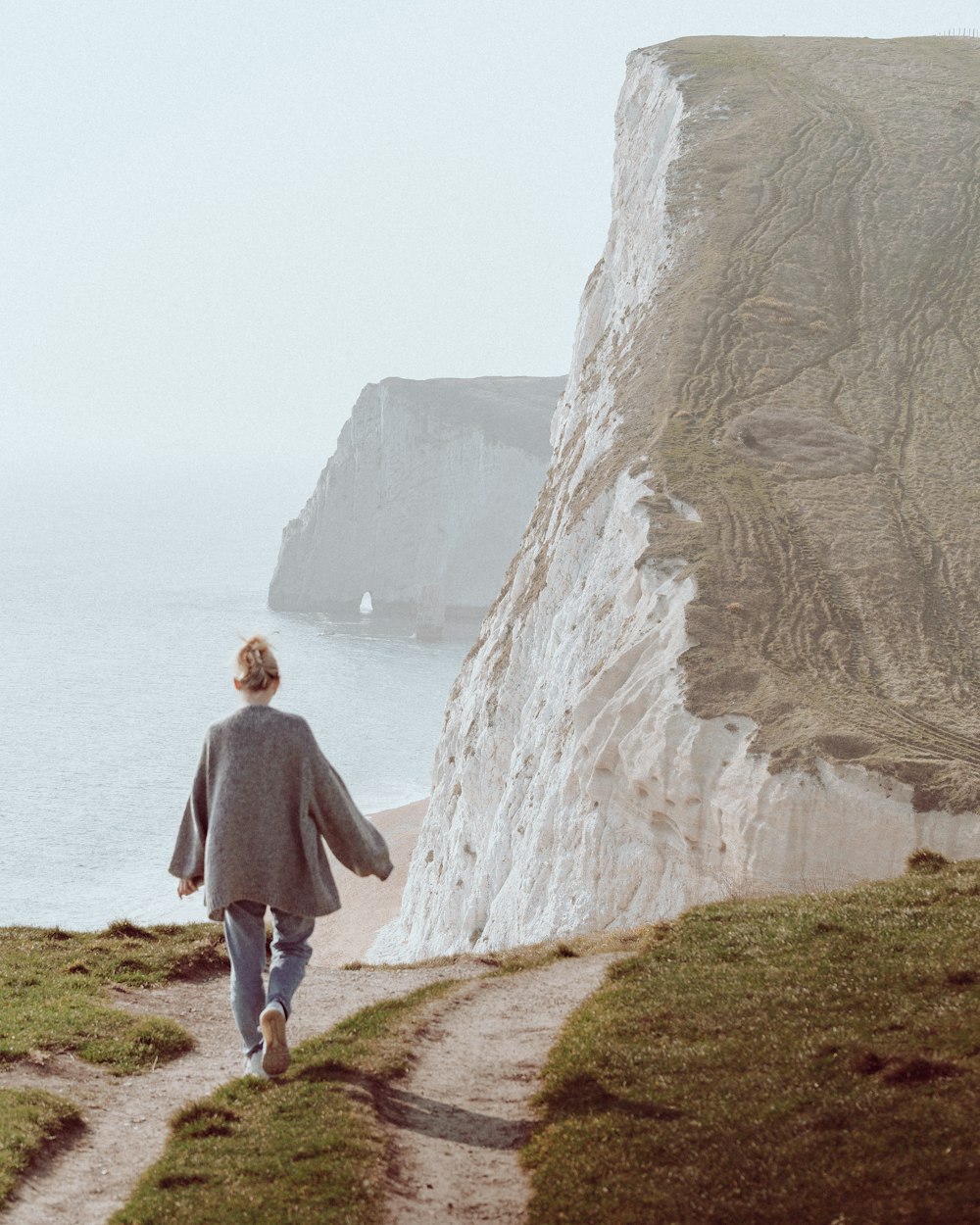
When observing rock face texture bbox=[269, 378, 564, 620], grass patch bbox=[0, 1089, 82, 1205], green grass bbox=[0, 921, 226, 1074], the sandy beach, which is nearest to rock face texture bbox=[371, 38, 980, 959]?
the sandy beach

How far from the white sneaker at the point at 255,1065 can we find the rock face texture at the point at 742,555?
35.9 feet

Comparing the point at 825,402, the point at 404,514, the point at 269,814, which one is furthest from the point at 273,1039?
the point at 404,514

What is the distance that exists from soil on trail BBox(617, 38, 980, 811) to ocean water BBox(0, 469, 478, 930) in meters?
18.8

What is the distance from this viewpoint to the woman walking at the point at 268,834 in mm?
8453

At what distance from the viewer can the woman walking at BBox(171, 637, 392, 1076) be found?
845 centimetres

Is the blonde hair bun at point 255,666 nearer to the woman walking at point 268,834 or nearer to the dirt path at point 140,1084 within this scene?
the woman walking at point 268,834

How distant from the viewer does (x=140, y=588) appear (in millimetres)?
146500

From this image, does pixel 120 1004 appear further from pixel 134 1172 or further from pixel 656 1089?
pixel 656 1089

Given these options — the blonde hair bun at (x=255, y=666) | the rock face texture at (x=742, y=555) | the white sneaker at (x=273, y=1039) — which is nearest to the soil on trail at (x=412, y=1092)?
the white sneaker at (x=273, y=1039)

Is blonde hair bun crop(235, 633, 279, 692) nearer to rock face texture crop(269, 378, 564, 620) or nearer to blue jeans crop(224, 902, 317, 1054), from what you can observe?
blue jeans crop(224, 902, 317, 1054)

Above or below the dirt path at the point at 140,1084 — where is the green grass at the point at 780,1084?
above

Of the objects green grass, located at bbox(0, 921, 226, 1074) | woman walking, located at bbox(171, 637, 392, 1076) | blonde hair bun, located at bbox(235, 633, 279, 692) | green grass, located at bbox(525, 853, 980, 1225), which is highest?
blonde hair bun, located at bbox(235, 633, 279, 692)

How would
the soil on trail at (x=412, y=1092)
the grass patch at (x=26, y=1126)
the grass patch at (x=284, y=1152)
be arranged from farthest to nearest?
the grass patch at (x=26, y=1126), the soil on trail at (x=412, y=1092), the grass patch at (x=284, y=1152)

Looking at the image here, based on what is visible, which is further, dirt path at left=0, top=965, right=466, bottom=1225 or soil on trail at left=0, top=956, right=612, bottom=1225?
dirt path at left=0, top=965, right=466, bottom=1225
